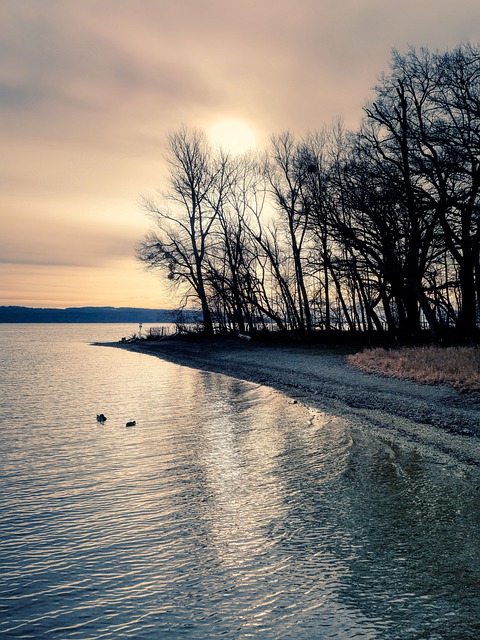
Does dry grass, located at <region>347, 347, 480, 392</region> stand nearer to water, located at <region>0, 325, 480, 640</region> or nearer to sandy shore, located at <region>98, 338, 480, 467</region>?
sandy shore, located at <region>98, 338, 480, 467</region>

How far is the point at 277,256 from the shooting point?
43.6 meters

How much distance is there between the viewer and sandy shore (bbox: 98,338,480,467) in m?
9.66

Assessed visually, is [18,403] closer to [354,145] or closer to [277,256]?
[354,145]

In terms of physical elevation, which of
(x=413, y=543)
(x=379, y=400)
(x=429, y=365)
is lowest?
(x=413, y=543)

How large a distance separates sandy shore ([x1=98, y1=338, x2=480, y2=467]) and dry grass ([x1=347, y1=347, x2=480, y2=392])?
0.41 meters

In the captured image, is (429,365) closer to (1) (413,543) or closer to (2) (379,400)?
(2) (379,400)

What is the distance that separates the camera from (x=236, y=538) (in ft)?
18.2

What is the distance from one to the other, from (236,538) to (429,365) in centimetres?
1260

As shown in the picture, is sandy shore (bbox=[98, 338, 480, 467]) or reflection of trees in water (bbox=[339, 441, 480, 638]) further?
sandy shore (bbox=[98, 338, 480, 467])

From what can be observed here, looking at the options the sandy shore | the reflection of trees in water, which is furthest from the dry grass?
the reflection of trees in water

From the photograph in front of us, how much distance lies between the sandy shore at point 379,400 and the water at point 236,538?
2.82 feet

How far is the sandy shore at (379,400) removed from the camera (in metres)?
9.66

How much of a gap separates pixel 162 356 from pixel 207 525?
105ft

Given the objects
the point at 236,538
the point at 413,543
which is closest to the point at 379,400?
the point at 413,543
